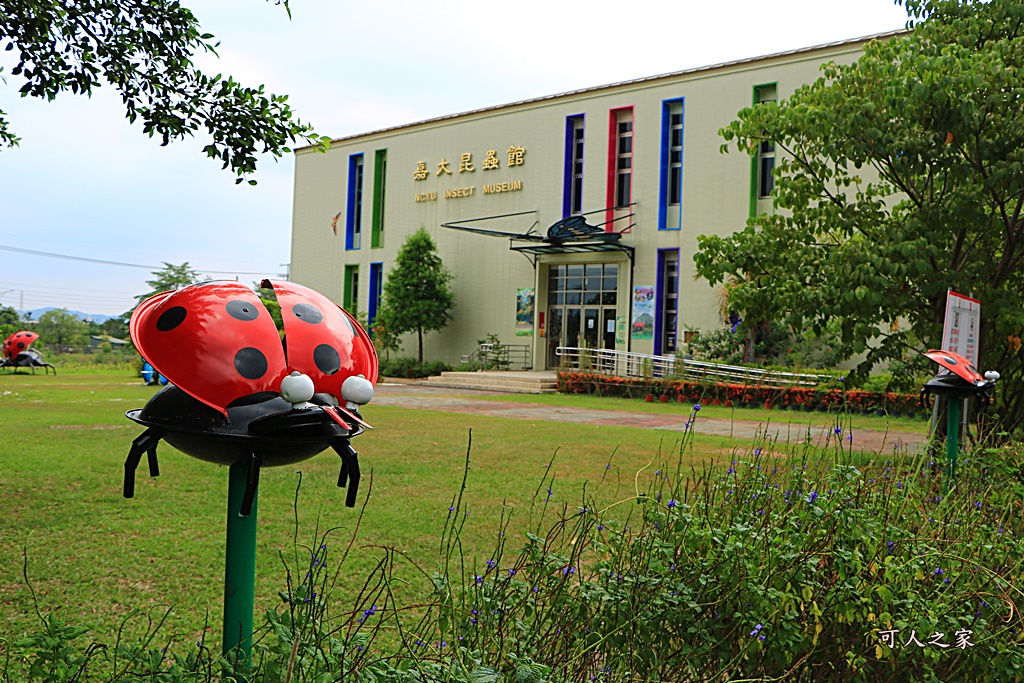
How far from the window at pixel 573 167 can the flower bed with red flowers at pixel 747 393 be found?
23.5 ft

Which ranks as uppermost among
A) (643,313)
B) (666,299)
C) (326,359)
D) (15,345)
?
(666,299)

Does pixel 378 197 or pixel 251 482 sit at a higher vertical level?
pixel 378 197

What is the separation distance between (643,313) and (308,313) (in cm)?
2396

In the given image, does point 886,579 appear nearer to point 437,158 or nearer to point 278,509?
point 278,509

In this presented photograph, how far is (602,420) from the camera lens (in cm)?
1422

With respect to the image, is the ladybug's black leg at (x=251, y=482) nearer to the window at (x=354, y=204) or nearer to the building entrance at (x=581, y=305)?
the building entrance at (x=581, y=305)

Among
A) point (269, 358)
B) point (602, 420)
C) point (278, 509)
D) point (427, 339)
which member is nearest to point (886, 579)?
point (269, 358)

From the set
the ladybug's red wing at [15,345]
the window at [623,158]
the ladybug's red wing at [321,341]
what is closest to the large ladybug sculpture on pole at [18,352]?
the ladybug's red wing at [15,345]

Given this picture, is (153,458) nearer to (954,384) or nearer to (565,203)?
(954,384)

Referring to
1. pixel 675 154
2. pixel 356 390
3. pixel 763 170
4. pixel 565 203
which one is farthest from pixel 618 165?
pixel 356 390

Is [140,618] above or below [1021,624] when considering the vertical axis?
below

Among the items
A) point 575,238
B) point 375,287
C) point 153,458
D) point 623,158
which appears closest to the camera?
point 153,458

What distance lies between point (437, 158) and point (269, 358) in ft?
97.3

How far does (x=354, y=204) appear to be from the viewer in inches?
1321
